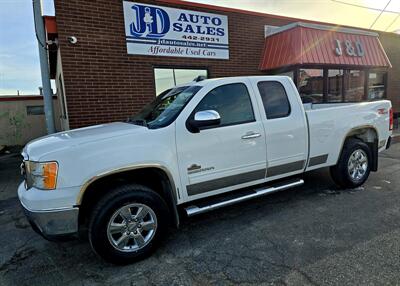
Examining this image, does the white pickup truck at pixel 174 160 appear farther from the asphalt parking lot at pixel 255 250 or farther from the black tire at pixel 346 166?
the asphalt parking lot at pixel 255 250

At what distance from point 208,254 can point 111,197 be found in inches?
49.2

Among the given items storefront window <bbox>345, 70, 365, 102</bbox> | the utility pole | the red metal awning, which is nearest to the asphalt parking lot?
the utility pole

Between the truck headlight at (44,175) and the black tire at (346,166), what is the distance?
432 centimetres

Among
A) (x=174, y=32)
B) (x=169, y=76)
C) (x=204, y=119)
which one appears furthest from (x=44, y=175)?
(x=174, y=32)

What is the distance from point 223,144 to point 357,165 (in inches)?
116

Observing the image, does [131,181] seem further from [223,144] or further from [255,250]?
[255,250]

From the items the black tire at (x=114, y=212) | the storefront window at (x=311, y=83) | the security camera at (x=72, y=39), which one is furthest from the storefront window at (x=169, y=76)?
the black tire at (x=114, y=212)

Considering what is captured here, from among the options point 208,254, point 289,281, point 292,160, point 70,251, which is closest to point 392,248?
point 289,281

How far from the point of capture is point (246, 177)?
3.75 meters

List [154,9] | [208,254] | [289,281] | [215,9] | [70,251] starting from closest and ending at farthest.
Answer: [289,281] → [208,254] → [70,251] → [154,9] → [215,9]

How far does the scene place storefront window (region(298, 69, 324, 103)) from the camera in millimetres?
8812

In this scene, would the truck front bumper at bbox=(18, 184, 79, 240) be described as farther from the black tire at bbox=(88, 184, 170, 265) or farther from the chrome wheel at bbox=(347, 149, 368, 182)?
the chrome wheel at bbox=(347, 149, 368, 182)

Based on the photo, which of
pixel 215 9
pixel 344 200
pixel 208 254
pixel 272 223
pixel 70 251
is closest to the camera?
pixel 208 254

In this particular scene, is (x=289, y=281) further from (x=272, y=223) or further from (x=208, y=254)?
(x=272, y=223)
